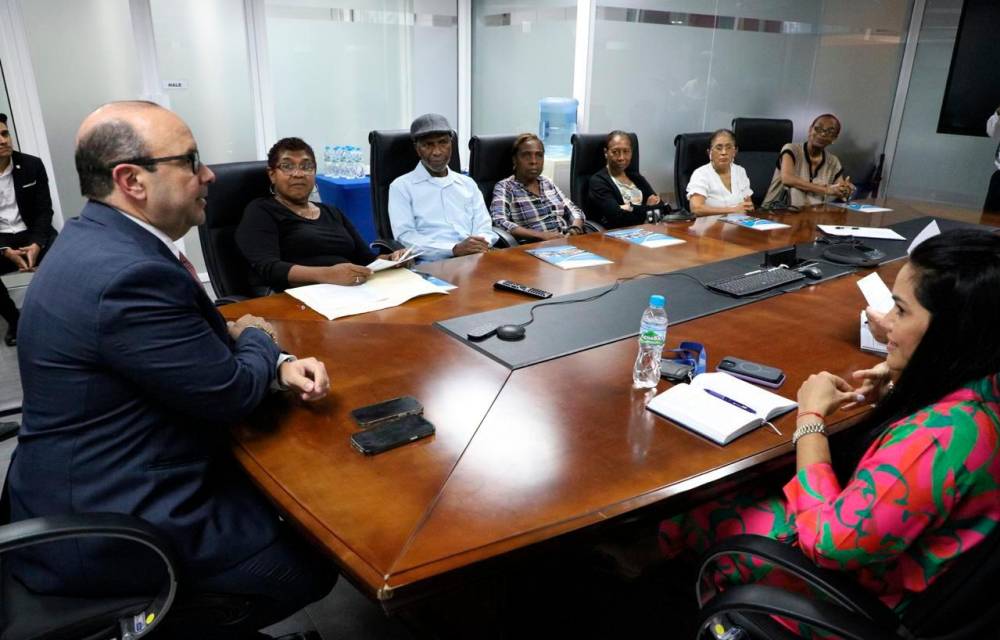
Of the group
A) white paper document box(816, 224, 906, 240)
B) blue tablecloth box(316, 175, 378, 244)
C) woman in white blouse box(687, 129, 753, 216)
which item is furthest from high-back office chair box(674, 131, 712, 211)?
blue tablecloth box(316, 175, 378, 244)

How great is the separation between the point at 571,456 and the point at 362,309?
3.08 ft

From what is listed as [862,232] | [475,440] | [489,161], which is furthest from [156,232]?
[862,232]

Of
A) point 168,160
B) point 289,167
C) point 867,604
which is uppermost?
point 168,160

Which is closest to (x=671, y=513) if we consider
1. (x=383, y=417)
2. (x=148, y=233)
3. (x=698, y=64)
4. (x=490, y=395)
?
(x=490, y=395)

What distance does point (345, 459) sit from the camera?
119 centimetres

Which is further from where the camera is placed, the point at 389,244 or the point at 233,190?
the point at 389,244

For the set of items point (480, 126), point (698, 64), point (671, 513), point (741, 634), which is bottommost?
point (741, 634)

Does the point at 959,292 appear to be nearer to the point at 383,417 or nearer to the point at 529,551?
the point at 529,551

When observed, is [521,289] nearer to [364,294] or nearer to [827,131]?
[364,294]

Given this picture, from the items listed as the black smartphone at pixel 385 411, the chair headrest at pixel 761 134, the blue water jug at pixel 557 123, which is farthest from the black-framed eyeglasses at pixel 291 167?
the chair headrest at pixel 761 134

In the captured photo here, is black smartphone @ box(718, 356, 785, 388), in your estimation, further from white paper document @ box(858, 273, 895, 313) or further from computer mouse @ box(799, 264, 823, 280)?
computer mouse @ box(799, 264, 823, 280)

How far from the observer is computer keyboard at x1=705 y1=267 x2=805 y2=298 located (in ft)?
7.16

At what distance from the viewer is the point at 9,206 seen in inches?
139

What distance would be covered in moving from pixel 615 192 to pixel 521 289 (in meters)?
2.04
